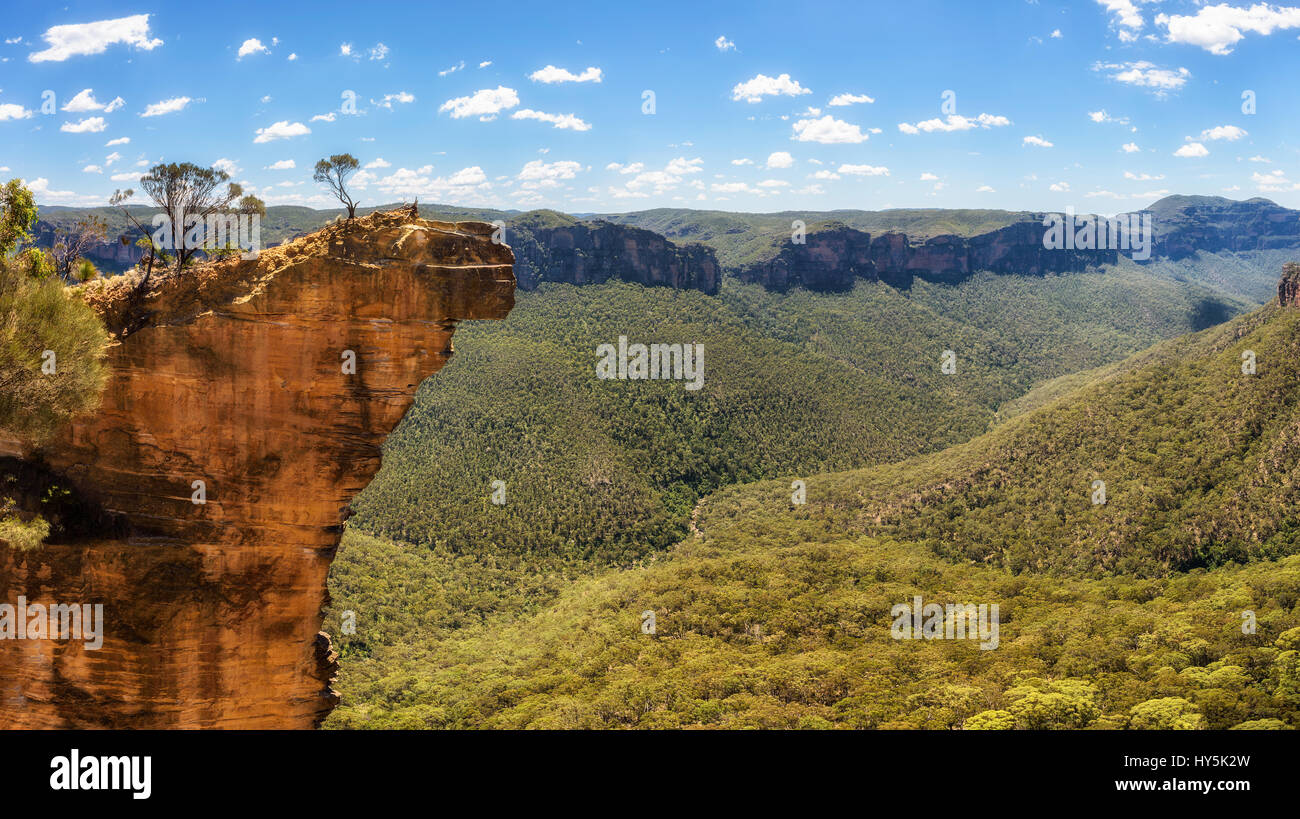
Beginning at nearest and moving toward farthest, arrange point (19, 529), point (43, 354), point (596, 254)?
1. point (43, 354)
2. point (19, 529)
3. point (596, 254)

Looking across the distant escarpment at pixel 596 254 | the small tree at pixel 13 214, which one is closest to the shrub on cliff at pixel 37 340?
the small tree at pixel 13 214

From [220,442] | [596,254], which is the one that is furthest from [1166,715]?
[596,254]

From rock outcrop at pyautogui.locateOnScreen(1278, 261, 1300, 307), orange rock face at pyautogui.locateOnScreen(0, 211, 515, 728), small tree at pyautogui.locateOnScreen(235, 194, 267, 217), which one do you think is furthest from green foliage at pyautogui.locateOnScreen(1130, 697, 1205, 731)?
rock outcrop at pyautogui.locateOnScreen(1278, 261, 1300, 307)

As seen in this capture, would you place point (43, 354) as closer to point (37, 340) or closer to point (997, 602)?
point (37, 340)

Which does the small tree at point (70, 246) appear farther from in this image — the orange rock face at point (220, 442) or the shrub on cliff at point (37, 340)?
the orange rock face at point (220, 442)

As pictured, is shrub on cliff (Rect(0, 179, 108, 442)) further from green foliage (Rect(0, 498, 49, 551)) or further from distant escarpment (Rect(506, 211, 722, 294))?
distant escarpment (Rect(506, 211, 722, 294))
